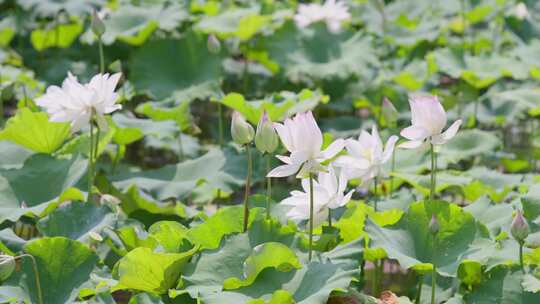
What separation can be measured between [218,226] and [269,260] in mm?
243

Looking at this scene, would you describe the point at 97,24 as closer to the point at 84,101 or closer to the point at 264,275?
the point at 84,101

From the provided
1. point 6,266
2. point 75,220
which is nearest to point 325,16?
point 75,220

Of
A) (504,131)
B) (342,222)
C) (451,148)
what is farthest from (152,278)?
(504,131)

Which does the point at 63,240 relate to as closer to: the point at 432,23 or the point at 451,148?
the point at 451,148

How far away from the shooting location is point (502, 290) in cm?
218

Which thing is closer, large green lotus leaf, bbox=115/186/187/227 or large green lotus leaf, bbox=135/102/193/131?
large green lotus leaf, bbox=115/186/187/227

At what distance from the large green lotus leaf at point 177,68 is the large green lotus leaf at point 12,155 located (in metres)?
0.89

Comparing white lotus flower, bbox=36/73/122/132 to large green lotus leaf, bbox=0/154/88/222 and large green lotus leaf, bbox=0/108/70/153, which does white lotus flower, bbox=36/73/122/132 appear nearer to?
large green lotus leaf, bbox=0/154/88/222

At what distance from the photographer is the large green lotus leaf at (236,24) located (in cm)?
420

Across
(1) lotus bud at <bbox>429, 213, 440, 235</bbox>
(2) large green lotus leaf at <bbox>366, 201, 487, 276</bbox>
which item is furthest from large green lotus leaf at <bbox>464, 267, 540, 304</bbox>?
(1) lotus bud at <bbox>429, 213, 440, 235</bbox>

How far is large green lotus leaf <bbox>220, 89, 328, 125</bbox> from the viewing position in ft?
10.5

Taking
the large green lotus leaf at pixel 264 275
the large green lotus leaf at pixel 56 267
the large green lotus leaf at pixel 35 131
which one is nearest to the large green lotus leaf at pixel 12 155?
the large green lotus leaf at pixel 35 131

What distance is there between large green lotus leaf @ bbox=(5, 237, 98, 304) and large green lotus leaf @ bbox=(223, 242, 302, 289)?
38 cm

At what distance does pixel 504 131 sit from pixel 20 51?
235 centimetres
